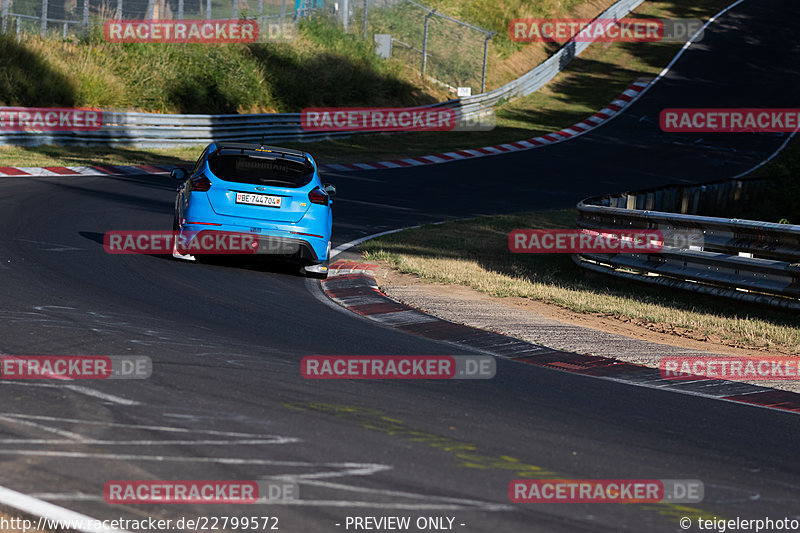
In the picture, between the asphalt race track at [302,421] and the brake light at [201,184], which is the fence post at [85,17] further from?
the brake light at [201,184]

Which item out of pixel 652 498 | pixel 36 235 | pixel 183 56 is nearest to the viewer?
pixel 652 498

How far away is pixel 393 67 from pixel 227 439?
35.8m

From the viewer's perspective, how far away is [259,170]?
12219 millimetres

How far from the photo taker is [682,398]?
7520 millimetres

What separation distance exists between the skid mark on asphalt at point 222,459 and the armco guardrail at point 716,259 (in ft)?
24.6

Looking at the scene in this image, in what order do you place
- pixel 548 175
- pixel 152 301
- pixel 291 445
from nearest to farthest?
pixel 291 445 < pixel 152 301 < pixel 548 175

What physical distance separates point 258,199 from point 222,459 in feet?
23.1

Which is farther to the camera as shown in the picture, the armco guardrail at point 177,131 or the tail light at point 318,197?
the armco guardrail at point 177,131

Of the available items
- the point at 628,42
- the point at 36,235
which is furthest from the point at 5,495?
the point at 628,42

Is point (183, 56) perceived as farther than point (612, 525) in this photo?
Yes

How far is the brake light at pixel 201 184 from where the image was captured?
39.0 ft

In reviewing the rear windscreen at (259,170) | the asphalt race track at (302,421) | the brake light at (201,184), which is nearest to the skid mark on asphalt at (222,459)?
the asphalt race track at (302,421)

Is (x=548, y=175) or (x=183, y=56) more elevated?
(x=183, y=56)

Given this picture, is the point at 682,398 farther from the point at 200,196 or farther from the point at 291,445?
the point at 200,196
